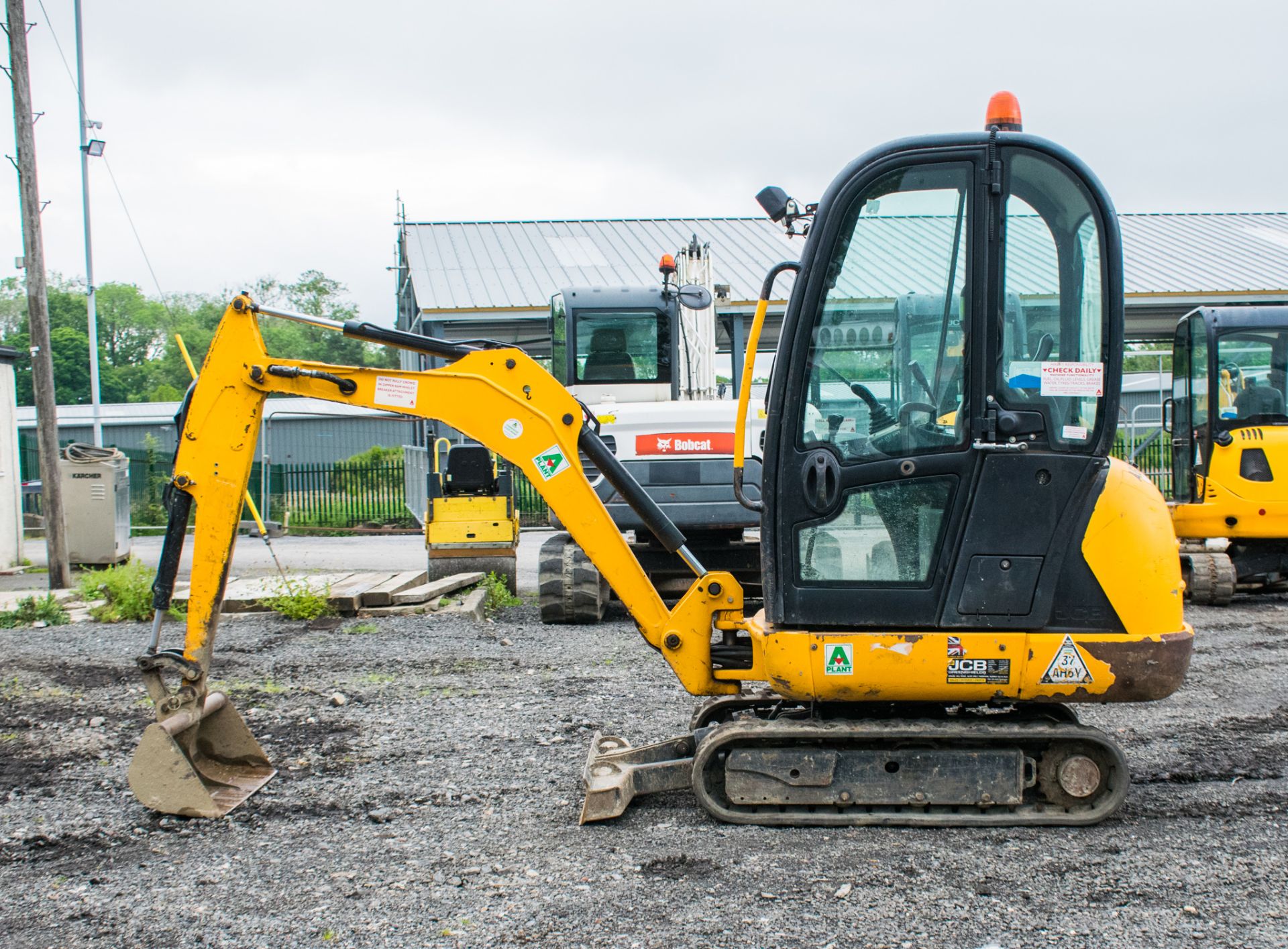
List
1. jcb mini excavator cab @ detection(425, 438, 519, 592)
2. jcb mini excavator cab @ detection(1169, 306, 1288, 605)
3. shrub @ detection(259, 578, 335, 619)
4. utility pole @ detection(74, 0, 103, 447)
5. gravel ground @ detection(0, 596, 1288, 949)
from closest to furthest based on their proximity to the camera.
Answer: gravel ground @ detection(0, 596, 1288, 949) → shrub @ detection(259, 578, 335, 619) → jcb mini excavator cab @ detection(1169, 306, 1288, 605) → jcb mini excavator cab @ detection(425, 438, 519, 592) → utility pole @ detection(74, 0, 103, 447)

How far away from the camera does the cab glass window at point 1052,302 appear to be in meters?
4.09

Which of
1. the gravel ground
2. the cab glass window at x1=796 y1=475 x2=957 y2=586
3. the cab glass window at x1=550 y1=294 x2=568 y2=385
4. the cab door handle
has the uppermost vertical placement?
the cab glass window at x1=550 y1=294 x2=568 y2=385

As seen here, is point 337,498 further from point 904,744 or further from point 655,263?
point 904,744

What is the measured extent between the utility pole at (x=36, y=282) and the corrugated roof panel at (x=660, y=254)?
6242 millimetres

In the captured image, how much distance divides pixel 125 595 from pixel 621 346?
474 cm

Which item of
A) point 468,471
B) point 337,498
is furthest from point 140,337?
point 468,471

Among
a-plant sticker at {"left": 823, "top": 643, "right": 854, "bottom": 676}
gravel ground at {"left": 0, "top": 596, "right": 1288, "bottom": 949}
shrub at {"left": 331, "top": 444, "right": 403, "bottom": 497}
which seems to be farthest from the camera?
shrub at {"left": 331, "top": 444, "right": 403, "bottom": 497}

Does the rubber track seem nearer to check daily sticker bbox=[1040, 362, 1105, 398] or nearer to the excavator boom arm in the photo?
the excavator boom arm

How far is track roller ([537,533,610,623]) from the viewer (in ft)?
29.9

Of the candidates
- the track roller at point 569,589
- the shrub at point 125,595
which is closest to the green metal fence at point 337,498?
the shrub at point 125,595

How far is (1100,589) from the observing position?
4172 millimetres

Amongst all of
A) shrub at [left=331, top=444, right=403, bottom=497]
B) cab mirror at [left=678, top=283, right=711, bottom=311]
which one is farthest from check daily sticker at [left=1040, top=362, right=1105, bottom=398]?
shrub at [left=331, top=444, right=403, bottom=497]

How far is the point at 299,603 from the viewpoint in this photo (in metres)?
8.80

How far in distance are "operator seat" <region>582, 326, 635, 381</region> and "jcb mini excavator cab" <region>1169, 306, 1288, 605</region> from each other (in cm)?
523
